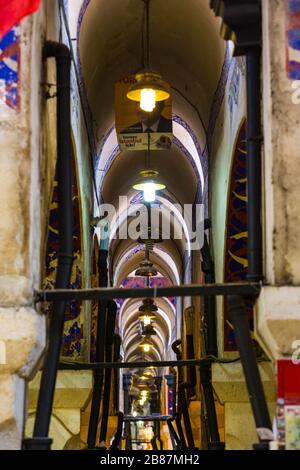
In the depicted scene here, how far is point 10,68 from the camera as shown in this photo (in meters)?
6.89

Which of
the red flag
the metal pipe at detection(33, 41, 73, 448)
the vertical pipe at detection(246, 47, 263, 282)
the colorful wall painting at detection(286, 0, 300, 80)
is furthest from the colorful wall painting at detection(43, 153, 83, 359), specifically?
the colorful wall painting at detection(286, 0, 300, 80)

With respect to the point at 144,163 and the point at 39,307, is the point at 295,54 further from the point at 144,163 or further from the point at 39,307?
the point at 144,163

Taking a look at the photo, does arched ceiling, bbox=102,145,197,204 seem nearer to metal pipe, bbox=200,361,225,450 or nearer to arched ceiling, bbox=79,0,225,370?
arched ceiling, bbox=79,0,225,370

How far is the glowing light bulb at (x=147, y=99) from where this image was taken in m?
9.17

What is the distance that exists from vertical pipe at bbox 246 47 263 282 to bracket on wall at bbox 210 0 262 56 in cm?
10

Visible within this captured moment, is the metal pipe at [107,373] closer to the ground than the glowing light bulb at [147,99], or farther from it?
closer to the ground

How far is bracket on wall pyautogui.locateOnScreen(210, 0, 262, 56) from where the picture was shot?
727 cm

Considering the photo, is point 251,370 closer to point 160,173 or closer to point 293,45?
point 293,45

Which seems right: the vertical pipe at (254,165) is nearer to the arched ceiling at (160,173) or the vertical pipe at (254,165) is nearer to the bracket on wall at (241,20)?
the bracket on wall at (241,20)

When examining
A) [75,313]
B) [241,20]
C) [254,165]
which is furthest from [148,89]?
[75,313]

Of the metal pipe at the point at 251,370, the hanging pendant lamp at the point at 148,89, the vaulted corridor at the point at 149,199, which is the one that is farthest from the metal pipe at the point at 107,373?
the metal pipe at the point at 251,370

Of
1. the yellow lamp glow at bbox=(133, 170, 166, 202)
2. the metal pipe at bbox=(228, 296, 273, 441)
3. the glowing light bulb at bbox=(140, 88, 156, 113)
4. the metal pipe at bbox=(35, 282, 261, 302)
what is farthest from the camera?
the yellow lamp glow at bbox=(133, 170, 166, 202)

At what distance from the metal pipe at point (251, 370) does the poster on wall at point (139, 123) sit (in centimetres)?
615

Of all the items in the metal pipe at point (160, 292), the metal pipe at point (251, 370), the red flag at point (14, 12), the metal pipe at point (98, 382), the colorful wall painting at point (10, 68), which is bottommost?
the metal pipe at point (251, 370)
